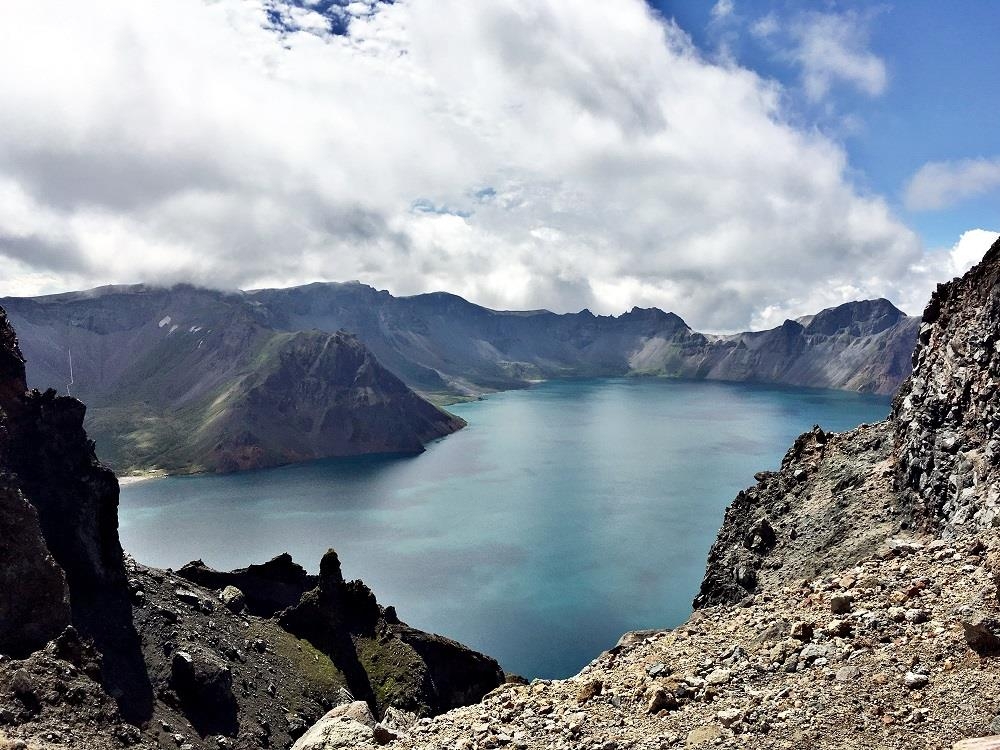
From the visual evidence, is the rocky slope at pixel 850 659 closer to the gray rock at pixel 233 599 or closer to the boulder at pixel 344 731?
the boulder at pixel 344 731

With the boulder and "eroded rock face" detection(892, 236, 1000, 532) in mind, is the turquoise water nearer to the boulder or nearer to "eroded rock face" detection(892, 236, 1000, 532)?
the boulder

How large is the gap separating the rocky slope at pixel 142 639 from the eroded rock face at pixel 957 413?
109 feet

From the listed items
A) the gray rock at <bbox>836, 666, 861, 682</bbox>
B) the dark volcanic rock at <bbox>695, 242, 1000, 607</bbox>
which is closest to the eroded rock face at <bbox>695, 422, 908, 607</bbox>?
the dark volcanic rock at <bbox>695, 242, 1000, 607</bbox>

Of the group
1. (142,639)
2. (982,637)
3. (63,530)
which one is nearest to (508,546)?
(142,639)

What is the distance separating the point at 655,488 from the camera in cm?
17975

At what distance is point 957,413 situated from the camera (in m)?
37.0

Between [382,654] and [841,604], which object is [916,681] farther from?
[382,654]

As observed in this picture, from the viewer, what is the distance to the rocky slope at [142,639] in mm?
43250

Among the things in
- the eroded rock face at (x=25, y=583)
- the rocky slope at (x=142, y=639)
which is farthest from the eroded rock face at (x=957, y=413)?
the eroded rock face at (x=25, y=583)

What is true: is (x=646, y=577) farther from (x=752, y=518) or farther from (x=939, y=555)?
(x=939, y=555)

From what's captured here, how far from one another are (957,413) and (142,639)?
59968 millimetres

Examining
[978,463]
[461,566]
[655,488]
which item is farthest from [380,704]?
[655,488]

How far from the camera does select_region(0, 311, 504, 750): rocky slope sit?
43250 mm

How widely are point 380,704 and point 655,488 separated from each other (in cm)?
13035
